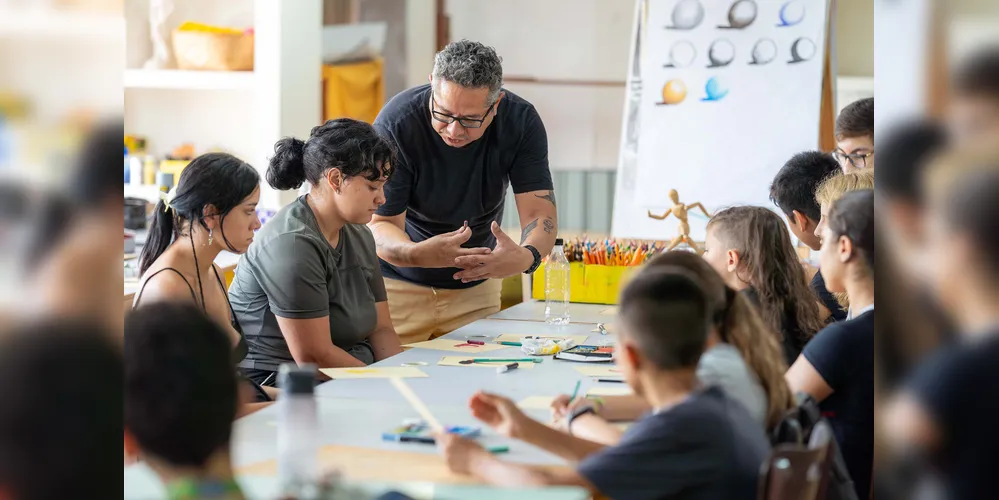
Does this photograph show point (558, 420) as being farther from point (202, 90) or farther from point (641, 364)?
point (202, 90)

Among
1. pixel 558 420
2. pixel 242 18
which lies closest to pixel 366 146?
pixel 558 420

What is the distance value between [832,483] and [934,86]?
0.91 meters

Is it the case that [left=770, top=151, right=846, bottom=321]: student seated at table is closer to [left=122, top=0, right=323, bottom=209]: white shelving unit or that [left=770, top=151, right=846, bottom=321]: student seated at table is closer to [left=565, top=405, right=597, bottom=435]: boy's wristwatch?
[left=565, top=405, right=597, bottom=435]: boy's wristwatch

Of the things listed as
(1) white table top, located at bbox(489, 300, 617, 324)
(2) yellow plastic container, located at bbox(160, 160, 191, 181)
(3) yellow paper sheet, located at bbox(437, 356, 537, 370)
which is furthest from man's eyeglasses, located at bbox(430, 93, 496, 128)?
(2) yellow plastic container, located at bbox(160, 160, 191, 181)

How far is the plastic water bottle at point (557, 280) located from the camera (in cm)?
275

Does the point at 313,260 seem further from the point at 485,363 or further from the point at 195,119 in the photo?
the point at 195,119

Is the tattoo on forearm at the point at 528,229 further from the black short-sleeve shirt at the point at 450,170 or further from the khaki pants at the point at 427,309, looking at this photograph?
the khaki pants at the point at 427,309

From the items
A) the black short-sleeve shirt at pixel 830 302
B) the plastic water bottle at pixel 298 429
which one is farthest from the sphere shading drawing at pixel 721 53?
the plastic water bottle at pixel 298 429

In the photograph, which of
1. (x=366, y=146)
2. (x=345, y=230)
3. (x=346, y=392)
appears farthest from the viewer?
(x=345, y=230)

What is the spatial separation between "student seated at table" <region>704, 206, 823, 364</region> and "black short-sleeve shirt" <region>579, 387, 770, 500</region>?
735 millimetres

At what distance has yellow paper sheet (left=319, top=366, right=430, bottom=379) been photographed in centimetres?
180

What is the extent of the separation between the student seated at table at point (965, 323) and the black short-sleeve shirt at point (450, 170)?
2.20m

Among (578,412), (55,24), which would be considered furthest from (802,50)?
(55,24)

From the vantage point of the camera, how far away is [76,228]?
1.76 feet
